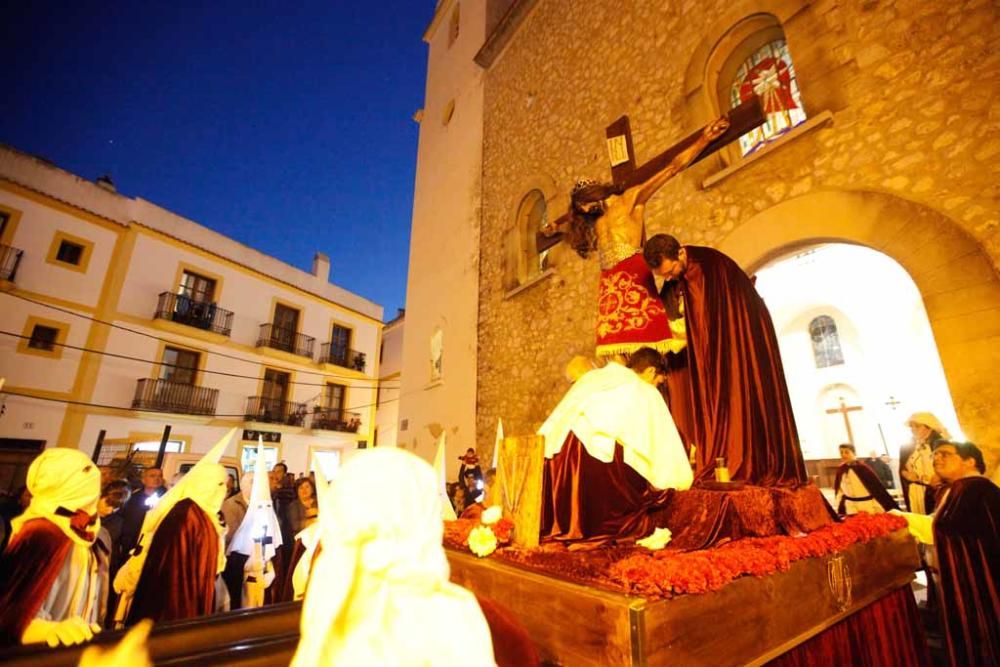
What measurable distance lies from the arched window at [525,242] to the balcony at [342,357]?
12876 millimetres

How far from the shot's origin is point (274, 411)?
1672 cm

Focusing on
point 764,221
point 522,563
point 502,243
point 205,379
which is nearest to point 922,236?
point 764,221

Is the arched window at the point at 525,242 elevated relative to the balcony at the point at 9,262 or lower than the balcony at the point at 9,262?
lower

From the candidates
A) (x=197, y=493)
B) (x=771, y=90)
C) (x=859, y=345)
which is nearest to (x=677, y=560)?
(x=197, y=493)

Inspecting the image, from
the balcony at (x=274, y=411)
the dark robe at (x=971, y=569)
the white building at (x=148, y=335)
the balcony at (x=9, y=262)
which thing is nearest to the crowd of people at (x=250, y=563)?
the dark robe at (x=971, y=569)

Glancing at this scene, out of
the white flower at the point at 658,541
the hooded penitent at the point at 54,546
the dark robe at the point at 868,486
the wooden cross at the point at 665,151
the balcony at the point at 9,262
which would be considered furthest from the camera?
the balcony at the point at 9,262

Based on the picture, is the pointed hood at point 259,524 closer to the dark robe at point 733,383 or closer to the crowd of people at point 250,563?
the crowd of people at point 250,563

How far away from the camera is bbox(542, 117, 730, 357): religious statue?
2.92m

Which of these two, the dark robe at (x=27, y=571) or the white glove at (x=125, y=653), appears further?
the dark robe at (x=27, y=571)

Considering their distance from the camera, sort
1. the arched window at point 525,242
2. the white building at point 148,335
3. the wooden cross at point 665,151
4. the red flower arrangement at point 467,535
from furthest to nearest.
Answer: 1. the white building at point 148,335
2. the arched window at point 525,242
3. the wooden cross at point 665,151
4. the red flower arrangement at point 467,535

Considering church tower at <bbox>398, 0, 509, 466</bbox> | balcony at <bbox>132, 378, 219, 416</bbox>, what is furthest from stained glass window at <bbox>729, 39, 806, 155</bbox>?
balcony at <bbox>132, 378, 219, 416</bbox>

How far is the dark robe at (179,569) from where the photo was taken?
8.39ft

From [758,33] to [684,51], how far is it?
876 millimetres

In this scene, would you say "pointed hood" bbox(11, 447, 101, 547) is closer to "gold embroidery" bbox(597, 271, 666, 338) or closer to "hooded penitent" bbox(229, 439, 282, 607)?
"hooded penitent" bbox(229, 439, 282, 607)
